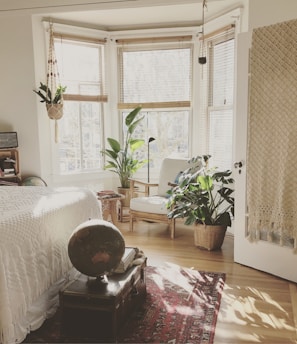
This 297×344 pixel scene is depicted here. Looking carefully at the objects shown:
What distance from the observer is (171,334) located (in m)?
2.19

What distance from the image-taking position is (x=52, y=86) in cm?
461

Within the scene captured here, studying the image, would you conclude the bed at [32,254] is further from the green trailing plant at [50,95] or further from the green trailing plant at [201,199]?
the green trailing plant at [50,95]

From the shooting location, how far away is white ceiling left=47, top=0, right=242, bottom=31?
414 centimetres

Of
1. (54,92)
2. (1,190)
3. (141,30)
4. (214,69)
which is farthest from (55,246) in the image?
(141,30)

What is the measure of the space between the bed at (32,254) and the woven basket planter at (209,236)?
140 centimetres

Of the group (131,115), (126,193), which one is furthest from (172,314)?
(131,115)

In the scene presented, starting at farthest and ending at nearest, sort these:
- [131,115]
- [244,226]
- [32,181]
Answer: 1. [131,115]
2. [32,181]
3. [244,226]

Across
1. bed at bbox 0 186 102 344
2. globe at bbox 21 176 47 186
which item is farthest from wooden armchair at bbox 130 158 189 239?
bed at bbox 0 186 102 344

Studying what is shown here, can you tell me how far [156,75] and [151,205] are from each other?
6.34 feet

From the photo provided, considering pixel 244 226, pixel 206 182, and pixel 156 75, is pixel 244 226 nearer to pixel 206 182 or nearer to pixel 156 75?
pixel 206 182

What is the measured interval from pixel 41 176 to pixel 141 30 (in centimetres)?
239

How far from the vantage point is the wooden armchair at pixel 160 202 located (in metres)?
4.04

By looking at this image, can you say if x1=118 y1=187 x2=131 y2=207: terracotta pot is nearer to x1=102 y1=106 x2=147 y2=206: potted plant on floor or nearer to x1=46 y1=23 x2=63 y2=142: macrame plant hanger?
x1=102 y1=106 x2=147 y2=206: potted plant on floor

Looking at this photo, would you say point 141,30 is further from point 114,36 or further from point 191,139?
point 191,139
